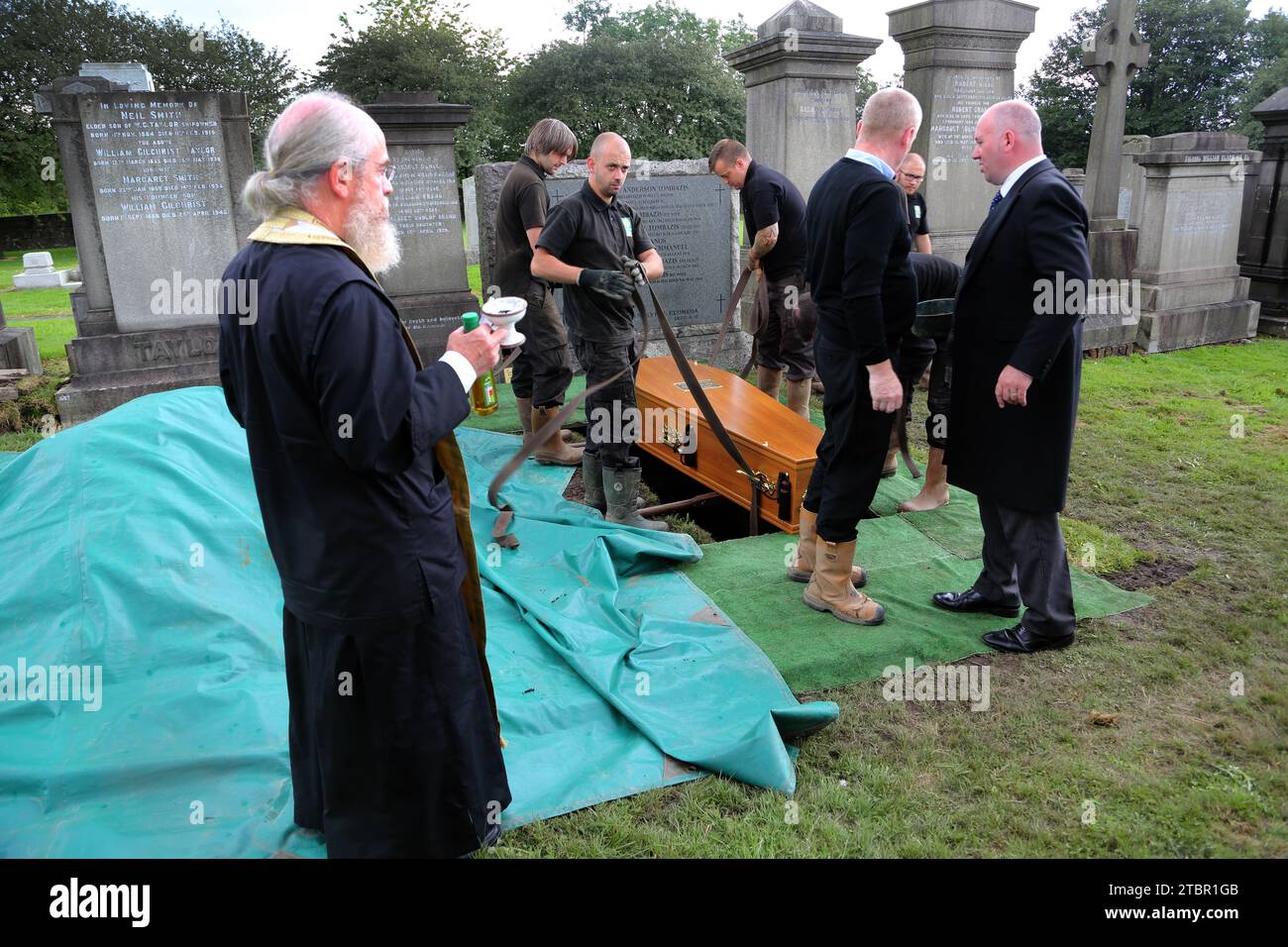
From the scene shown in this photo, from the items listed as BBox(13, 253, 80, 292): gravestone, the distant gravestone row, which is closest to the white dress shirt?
the distant gravestone row

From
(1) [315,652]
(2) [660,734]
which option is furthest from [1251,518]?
(1) [315,652]

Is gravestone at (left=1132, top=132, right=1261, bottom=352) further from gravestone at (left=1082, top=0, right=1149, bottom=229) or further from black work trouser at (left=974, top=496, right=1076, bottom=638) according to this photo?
black work trouser at (left=974, top=496, right=1076, bottom=638)

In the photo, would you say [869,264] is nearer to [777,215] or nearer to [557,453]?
[777,215]

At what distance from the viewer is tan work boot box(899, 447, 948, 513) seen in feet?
16.9

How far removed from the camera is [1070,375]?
3381mm

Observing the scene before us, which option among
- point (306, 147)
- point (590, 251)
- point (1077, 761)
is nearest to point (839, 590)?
point (1077, 761)

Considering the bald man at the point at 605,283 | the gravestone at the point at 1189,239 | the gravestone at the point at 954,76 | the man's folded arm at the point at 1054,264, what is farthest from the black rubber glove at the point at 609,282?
the gravestone at the point at 1189,239

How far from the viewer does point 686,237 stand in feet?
26.8

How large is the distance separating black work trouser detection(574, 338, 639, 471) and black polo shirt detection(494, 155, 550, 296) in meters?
1.01

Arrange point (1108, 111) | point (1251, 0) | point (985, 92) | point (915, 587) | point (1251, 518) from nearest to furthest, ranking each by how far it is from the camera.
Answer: point (915, 587), point (1251, 518), point (985, 92), point (1108, 111), point (1251, 0)

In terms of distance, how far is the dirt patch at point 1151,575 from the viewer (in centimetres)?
422
